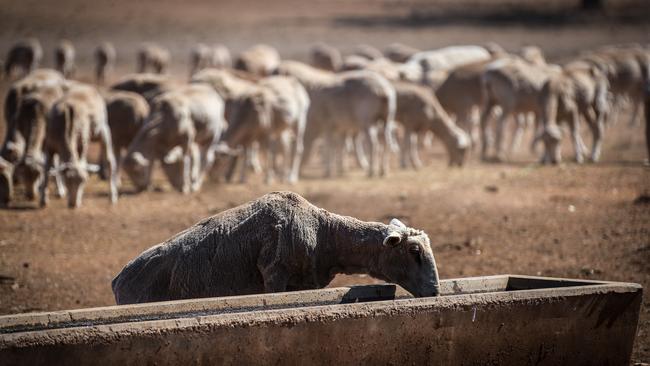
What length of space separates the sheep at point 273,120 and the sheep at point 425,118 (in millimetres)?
2614

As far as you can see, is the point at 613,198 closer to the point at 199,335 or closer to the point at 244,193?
the point at 244,193

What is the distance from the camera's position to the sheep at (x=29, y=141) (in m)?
16.9

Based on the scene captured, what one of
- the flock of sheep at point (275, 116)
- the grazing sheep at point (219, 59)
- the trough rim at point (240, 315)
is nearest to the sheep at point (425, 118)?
the flock of sheep at point (275, 116)

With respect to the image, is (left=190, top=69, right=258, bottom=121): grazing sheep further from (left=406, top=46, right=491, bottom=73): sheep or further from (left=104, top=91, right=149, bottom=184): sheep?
(left=406, top=46, right=491, bottom=73): sheep

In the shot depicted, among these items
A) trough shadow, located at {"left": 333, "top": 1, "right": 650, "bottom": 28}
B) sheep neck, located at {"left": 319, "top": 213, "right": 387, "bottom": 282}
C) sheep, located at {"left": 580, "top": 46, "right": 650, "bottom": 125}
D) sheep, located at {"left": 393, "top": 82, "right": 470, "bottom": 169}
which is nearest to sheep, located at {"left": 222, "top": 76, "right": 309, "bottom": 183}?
sheep, located at {"left": 393, "top": 82, "right": 470, "bottom": 169}

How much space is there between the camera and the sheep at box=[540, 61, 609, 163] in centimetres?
2234

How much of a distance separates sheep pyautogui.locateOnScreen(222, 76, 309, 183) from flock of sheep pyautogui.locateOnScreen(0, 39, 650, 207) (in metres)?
0.03

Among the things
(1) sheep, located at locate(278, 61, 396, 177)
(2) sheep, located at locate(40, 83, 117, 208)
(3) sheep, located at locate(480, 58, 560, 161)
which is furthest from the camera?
(3) sheep, located at locate(480, 58, 560, 161)

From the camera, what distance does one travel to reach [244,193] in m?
18.2

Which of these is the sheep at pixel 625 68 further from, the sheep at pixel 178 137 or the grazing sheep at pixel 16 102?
the grazing sheep at pixel 16 102

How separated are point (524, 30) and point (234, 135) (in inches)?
1334

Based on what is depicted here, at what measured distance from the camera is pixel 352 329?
22.0 feet

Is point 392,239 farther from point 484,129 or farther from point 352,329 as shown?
point 484,129

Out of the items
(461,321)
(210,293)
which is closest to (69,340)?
(210,293)
